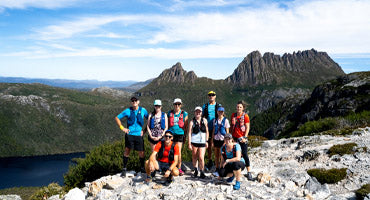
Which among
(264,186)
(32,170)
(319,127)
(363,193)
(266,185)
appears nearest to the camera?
(363,193)

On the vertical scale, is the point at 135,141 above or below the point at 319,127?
above

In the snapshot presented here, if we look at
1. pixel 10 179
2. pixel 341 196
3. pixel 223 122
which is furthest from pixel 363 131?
pixel 10 179

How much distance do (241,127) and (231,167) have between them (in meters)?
1.65

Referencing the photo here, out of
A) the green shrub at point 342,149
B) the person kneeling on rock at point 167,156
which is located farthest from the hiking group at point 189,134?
the green shrub at point 342,149

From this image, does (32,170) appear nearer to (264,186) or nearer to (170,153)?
(170,153)

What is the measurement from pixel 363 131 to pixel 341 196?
947cm

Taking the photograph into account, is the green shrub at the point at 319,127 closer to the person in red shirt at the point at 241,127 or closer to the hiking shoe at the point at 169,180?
the person in red shirt at the point at 241,127

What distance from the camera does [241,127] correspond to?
975 cm

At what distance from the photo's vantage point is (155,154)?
9812mm

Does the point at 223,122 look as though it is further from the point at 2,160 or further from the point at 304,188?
the point at 2,160

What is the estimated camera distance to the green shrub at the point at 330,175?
9500mm

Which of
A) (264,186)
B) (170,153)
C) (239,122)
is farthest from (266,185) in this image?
(170,153)

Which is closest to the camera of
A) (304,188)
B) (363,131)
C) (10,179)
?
(304,188)

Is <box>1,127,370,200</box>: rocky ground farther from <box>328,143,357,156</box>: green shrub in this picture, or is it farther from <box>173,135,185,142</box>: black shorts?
<box>173,135,185,142</box>: black shorts
